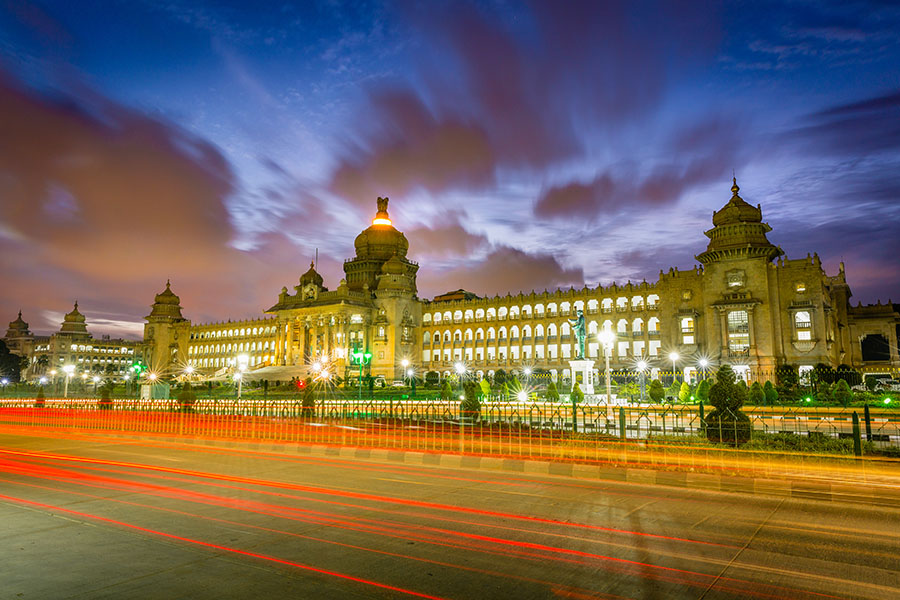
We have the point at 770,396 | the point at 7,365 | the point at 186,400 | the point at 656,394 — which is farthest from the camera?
the point at 7,365

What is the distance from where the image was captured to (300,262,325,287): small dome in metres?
99.9

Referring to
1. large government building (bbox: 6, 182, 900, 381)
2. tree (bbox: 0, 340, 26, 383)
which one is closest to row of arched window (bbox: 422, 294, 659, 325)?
large government building (bbox: 6, 182, 900, 381)

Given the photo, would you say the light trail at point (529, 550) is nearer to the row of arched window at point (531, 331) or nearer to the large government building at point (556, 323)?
the large government building at point (556, 323)

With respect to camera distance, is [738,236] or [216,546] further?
[738,236]

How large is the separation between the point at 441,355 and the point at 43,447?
71749mm

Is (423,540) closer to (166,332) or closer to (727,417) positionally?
(727,417)

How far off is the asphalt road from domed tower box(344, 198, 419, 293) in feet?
272

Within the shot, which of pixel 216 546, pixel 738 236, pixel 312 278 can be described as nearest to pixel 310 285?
pixel 312 278

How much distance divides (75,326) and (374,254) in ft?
303

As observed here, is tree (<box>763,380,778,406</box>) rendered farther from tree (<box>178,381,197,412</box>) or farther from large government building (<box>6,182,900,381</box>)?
tree (<box>178,381,197,412</box>)

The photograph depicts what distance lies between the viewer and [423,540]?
24.3 feet

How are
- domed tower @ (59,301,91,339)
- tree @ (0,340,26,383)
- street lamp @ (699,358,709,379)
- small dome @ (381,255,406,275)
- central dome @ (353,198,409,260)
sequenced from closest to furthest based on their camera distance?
street lamp @ (699,358,709,379) → tree @ (0,340,26,383) → small dome @ (381,255,406,275) → central dome @ (353,198,409,260) → domed tower @ (59,301,91,339)

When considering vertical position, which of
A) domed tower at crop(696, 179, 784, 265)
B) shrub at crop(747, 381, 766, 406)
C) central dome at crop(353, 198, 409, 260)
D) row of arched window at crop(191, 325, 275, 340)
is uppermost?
central dome at crop(353, 198, 409, 260)

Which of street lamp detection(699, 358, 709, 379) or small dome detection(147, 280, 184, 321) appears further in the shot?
small dome detection(147, 280, 184, 321)
